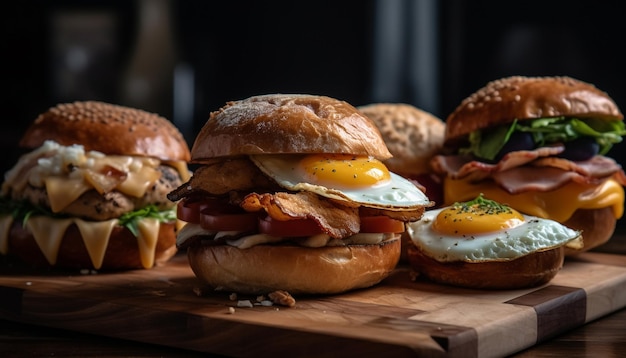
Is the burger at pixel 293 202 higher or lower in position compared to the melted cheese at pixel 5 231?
higher

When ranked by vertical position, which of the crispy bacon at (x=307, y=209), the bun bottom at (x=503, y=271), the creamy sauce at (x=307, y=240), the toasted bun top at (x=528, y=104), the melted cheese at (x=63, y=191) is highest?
the toasted bun top at (x=528, y=104)

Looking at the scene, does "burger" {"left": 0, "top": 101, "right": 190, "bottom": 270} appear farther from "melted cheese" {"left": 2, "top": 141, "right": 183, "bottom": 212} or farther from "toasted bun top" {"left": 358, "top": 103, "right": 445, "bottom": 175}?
"toasted bun top" {"left": 358, "top": 103, "right": 445, "bottom": 175}

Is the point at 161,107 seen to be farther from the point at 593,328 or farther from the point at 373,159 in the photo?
the point at 593,328

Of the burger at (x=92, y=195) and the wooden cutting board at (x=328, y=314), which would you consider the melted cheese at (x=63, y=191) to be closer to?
the burger at (x=92, y=195)

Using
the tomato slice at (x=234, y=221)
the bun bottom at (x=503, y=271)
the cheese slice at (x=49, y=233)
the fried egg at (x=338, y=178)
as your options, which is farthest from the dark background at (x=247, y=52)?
the tomato slice at (x=234, y=221)

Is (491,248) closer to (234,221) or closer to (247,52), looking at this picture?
(234,221)

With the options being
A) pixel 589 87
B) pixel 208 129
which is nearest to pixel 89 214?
pixel 208 129

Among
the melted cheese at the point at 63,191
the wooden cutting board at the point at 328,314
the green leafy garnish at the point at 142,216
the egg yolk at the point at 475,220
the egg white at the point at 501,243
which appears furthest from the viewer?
the green leafy garnish at the point at 142,216

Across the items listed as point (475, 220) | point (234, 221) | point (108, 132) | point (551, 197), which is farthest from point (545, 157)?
point (108, 132)
